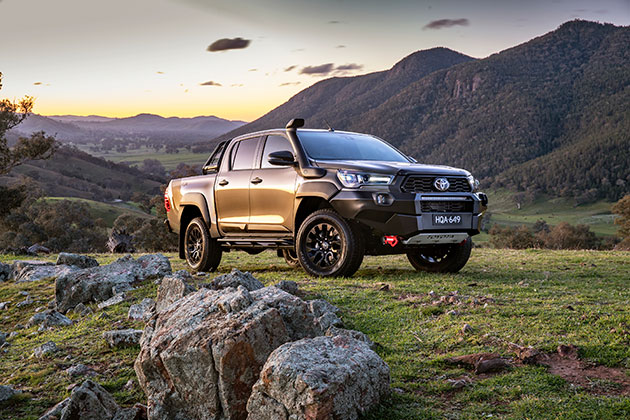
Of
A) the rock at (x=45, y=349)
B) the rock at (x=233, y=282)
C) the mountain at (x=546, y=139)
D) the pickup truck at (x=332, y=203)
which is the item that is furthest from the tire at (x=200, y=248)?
the mountain at (x=546, y=139)

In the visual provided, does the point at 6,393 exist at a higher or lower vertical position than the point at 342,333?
lower

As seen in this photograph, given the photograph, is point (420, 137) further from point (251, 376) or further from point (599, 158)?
point (251, 376)

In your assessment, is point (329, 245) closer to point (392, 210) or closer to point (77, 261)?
point (392, 210)

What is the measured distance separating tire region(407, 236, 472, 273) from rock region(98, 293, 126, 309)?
189 inches

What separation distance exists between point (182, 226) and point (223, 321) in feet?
24.4

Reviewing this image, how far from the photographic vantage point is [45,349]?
7.09 m

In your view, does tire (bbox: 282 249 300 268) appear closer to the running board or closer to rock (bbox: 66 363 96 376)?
the running board

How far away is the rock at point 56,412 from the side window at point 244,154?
5826 mm

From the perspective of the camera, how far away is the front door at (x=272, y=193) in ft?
31.4

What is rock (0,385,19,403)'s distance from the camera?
5820 millimetres

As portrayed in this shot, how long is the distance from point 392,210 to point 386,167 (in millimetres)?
706

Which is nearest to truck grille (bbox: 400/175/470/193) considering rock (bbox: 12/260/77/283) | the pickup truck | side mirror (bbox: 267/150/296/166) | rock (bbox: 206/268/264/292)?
the pickup truck

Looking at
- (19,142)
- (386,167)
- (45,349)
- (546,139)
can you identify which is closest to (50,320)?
(45,349)

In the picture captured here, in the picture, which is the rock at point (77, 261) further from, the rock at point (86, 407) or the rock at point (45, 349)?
the rock at point (86, 407)
